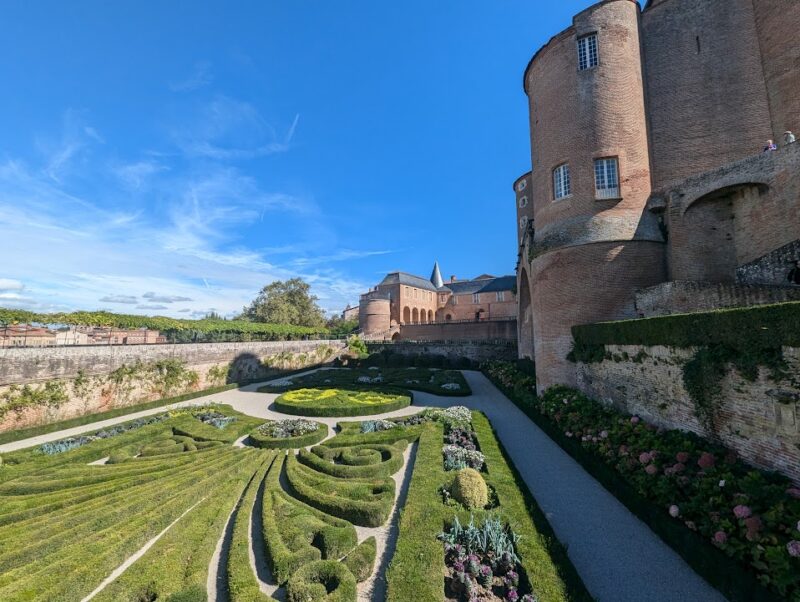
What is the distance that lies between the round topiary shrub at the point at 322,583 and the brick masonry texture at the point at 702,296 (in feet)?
31.2

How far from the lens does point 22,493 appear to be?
299 inches

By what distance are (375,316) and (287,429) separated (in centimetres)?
4141

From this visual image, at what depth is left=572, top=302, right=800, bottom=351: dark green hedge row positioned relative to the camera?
15.8 feet

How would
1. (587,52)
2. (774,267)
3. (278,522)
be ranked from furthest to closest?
1. (587,52)
2. (774,267)
3. (278,522)

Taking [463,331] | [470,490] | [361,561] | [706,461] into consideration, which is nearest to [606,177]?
[706,461]

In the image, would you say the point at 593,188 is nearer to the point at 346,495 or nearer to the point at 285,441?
the point at 346,495

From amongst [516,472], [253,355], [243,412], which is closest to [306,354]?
[253,355]

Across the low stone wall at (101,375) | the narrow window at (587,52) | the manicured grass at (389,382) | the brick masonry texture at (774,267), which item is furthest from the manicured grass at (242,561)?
the narrow window at (587,52)

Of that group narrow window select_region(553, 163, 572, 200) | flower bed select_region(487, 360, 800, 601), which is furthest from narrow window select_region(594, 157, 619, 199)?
flower bed select_region(487, 360, 800, 601)

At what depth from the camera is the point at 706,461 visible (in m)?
5.72

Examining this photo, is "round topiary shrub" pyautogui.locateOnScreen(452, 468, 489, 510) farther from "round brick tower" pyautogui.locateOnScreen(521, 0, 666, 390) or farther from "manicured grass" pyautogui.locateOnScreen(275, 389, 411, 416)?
"manicured grass" pyautogui.locateOnScreen(275, 389, 411, 416)

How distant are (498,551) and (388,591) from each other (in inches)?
66.0

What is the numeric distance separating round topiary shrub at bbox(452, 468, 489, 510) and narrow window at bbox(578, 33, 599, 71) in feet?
49.2

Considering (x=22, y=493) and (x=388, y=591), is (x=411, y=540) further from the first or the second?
(x=22, y=493)
